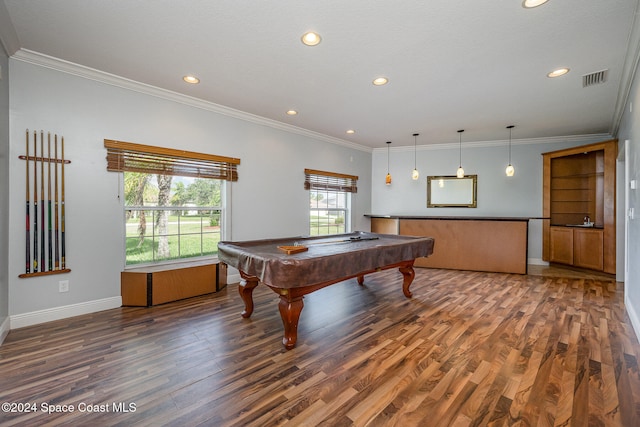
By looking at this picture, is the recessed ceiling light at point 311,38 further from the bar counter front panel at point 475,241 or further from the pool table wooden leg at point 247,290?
the bar counter front panel at point 475,241

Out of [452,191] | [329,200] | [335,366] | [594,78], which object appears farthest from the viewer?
[452,191]

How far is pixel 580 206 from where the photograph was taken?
5.46m

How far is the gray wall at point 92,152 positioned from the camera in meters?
2.62

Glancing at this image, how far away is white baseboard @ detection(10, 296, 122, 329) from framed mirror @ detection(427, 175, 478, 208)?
5928 millimetres

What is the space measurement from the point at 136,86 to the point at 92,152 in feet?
2.99

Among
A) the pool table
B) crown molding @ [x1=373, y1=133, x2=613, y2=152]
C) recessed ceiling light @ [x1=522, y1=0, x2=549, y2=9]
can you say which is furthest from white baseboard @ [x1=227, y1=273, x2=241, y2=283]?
crown molding @ [x1=373, y1=133, x2=613, y2=152]

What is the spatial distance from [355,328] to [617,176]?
486cm

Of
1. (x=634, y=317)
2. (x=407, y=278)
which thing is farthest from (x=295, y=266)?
(x=634, y=317)

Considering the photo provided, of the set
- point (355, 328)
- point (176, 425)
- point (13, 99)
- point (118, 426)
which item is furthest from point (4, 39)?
point (355, 328)

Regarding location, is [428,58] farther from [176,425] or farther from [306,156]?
[176,425]

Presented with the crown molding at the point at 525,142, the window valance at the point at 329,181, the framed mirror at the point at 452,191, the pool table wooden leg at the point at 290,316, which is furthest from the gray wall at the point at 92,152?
the framed mirror at the point at 452,191

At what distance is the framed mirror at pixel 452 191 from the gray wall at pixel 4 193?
21.0 feet

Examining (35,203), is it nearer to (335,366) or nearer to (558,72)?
(335,366)

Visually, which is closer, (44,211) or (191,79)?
(44,211)
